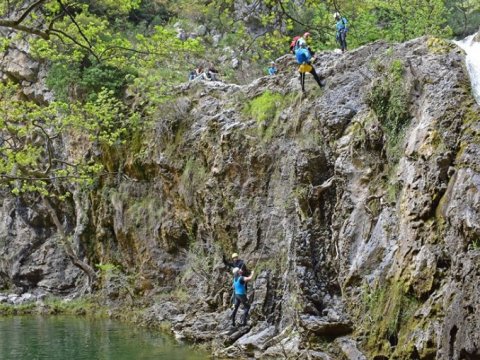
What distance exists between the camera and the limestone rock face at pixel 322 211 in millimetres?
9867

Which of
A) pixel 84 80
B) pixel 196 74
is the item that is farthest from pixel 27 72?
pixel 196 74

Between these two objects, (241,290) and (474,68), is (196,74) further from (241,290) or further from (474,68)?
(474,68)

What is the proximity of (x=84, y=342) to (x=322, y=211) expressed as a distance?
826cm

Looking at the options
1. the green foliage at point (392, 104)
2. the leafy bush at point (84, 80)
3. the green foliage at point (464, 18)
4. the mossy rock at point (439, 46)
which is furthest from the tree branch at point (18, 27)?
the green foliage at point (464, 18)

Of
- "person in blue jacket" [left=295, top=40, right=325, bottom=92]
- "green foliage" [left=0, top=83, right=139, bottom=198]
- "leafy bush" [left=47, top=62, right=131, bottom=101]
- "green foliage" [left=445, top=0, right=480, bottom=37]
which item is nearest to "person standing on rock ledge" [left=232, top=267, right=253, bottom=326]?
"green foliage" [left=0, top=83, right=139, bottom=198]

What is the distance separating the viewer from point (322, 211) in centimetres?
1456

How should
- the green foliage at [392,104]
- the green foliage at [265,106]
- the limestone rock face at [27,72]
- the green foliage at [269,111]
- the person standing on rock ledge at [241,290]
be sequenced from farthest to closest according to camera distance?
the limestone rock face at [27,72]
the green foliage at [265,106]
the green foliage at [269,111]
the person standing on rock ledge at [241,290]
the green foliage at [392,104]

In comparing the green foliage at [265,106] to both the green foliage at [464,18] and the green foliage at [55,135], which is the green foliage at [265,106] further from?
the green foliage at [464,18]

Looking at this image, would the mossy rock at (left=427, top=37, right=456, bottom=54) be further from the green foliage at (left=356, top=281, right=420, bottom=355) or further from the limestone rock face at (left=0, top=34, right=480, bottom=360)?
the green foliage at (left=356, top=281, right=420, bottom=355)

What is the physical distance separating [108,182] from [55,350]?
12.2m

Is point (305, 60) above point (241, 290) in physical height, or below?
above

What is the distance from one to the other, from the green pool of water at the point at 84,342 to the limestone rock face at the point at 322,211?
0.96 m

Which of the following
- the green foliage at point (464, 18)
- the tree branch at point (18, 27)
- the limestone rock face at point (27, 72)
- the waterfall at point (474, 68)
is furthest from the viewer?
the green foliage at point (464, 18)

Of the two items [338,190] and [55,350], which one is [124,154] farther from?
[338,190]
